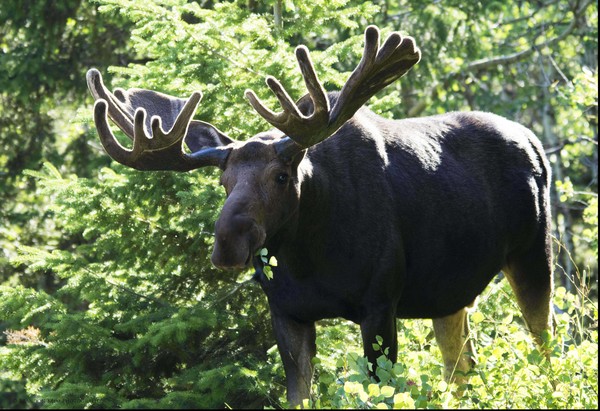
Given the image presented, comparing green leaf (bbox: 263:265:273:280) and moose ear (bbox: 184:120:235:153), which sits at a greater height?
moose ear (bbox: 184:120:235:153)

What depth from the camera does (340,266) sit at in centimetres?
646

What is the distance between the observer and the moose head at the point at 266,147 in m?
5.90

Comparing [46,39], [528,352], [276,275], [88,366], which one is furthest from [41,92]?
[528,352]

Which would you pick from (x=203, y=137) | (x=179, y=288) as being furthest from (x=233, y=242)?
(x=179, y=288)

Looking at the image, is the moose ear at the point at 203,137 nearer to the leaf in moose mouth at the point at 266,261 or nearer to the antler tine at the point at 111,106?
the antler tine at the point at 111,106

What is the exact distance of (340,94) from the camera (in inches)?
247

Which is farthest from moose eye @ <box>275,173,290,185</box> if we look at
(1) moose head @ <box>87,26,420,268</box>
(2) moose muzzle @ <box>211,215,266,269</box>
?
(2) moose muzzle @ <box>211,215,266,269</box>

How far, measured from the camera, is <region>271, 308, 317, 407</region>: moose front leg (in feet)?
21.9

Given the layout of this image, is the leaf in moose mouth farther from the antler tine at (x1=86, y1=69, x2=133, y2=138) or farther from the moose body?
the antler tine at (x1=86, y1=69, x2=133, y2=138)

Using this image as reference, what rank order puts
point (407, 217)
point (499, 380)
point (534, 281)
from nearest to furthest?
point (499, 380), point (407, 217), point (534, 281)

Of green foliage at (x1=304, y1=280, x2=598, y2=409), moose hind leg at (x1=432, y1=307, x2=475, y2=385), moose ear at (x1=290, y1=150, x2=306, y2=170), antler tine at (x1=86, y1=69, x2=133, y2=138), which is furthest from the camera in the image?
moose hind leg at (x1=432, y1=307, x2=475, y2=385)

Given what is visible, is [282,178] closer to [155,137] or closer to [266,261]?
[266,261]

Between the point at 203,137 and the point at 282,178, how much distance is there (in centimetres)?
96

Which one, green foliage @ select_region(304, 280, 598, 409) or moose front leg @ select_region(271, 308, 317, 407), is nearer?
green foliage @ select_region(304, 280, 598, 409)
